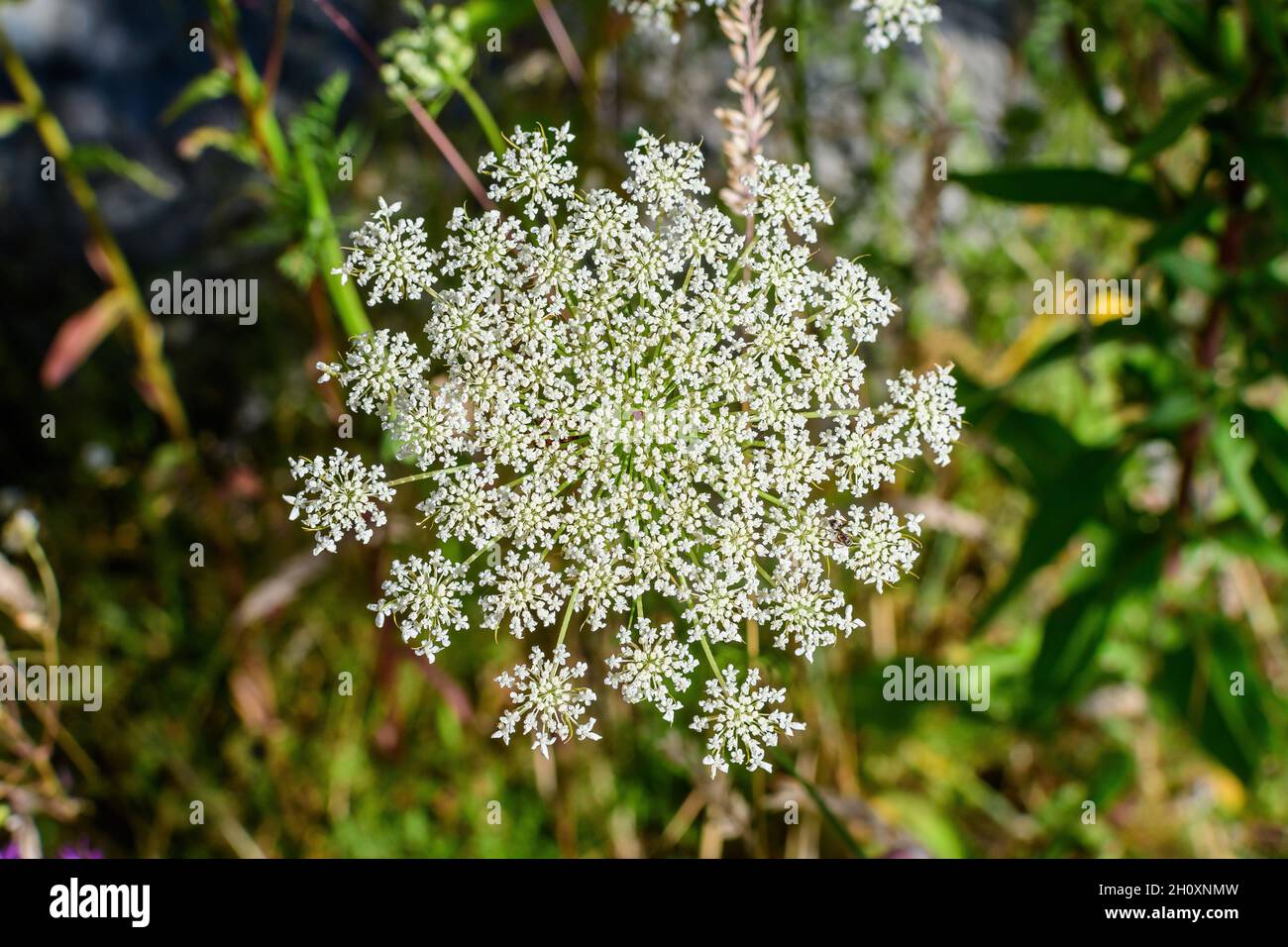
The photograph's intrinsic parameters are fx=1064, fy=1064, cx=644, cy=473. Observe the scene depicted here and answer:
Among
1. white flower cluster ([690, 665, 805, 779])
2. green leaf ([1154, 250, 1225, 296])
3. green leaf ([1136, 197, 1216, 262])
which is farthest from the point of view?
green leaf ([1154, 250, 1225, 296])

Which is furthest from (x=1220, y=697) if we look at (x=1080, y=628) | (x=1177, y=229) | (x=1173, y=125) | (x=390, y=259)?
(x=390, y=259)

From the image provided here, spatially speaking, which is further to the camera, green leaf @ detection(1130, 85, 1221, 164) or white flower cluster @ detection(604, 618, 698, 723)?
green leaf @ detection(1130, 85, 1221, 164)

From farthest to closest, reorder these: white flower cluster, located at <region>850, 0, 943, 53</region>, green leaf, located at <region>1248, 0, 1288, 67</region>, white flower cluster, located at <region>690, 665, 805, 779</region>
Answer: green leaf, located at <region>1248, 0, 1288, 67</region> < white flower cluster, located at <region>850, 0, 943, 53</region> < white flower cluster, located at <region>690, 665, 805, 779</region>

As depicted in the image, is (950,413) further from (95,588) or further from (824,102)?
(95,588)

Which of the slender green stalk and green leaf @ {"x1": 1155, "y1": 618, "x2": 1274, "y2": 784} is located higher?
the slender green stalk

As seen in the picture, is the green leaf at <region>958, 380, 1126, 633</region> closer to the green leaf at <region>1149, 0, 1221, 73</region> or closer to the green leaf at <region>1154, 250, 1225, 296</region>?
the green leaf at <region>1154, 250, 1225, 296</region>

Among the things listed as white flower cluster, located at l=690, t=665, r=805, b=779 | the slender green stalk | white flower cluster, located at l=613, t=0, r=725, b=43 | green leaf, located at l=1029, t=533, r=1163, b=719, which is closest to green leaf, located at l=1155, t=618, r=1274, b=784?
green leaf, located at l=1029, t=533, r=1163, b=719
